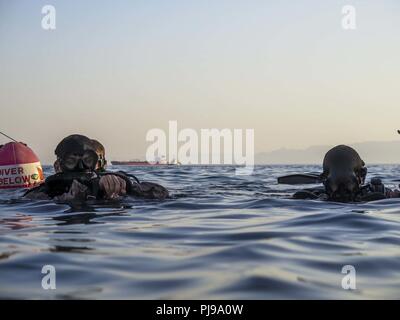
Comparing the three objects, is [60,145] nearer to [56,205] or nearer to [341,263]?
[56,205]

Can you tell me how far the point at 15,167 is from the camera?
14.3 meters

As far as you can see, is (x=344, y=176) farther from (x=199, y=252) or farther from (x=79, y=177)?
(x=199, y=252)

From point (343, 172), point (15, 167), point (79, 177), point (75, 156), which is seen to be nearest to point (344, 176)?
point (343, 172)

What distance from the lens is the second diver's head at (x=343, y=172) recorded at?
9.54 m

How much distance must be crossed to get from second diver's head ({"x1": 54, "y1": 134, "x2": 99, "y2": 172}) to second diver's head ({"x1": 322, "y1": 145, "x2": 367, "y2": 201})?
13.8ft

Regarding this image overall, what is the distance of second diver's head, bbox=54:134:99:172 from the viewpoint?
9781mm

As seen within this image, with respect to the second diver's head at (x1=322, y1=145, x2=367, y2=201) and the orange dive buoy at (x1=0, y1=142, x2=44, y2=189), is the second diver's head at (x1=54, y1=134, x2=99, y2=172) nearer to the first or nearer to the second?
the second diver's head at (x1=322, y1=145, x2=367, y2=201)

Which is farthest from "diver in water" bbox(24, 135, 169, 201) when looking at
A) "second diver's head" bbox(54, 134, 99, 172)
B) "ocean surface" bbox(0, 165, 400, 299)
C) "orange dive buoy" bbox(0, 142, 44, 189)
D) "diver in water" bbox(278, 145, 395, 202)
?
"orange dive buoy" bbox(0, 142, 44, 189)

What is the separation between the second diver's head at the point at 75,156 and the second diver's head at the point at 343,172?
4210 millimetres

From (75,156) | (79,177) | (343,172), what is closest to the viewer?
(343,172)

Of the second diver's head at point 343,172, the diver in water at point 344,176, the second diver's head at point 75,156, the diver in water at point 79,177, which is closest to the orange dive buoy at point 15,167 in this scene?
the diver in water at point 79,177

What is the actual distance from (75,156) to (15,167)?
5.24 meters

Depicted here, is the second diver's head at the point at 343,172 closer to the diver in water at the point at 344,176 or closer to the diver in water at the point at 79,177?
the diver in water at the point at 344,176

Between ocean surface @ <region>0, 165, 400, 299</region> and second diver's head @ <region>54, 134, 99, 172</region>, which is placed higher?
second diver's head @ <region>54, 134, 99, 172</region>
